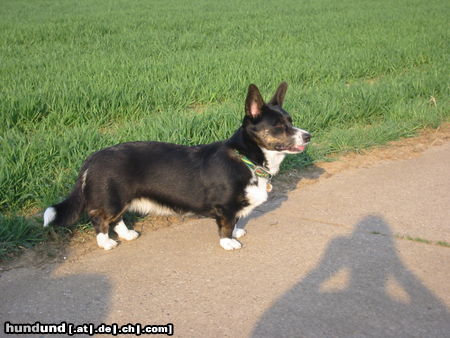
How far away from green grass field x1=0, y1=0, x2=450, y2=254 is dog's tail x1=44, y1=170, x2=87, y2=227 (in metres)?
0.26

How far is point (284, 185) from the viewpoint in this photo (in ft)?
16.3

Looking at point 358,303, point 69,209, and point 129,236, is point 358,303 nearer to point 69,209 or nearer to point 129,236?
point 129,236

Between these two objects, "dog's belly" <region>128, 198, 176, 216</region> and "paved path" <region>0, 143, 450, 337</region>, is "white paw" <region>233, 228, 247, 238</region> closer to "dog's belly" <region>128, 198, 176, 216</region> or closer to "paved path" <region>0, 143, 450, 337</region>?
"paved path" <region>0, 143, 450, 337</region>

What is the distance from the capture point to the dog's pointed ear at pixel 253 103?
3570mm

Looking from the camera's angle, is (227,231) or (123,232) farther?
(123,232)

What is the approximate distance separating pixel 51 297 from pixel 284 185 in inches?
105

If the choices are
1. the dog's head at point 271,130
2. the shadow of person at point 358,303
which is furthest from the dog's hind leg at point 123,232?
the shadow of person at point 358,303

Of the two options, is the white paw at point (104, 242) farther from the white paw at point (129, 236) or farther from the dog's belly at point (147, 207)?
the dog's belly at point (147, 207)

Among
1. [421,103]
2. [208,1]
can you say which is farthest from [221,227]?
[208,1]

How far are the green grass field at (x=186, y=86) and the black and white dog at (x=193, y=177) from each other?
0.57m

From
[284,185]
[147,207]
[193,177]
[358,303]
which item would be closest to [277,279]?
[358,303]

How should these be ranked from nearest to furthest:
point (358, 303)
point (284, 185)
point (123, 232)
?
point (358, 303) → point (123, 232) → point (284, 185)

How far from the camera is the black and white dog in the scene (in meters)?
3.62

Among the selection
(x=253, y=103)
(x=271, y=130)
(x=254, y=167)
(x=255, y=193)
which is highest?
(x=253, y=103)
